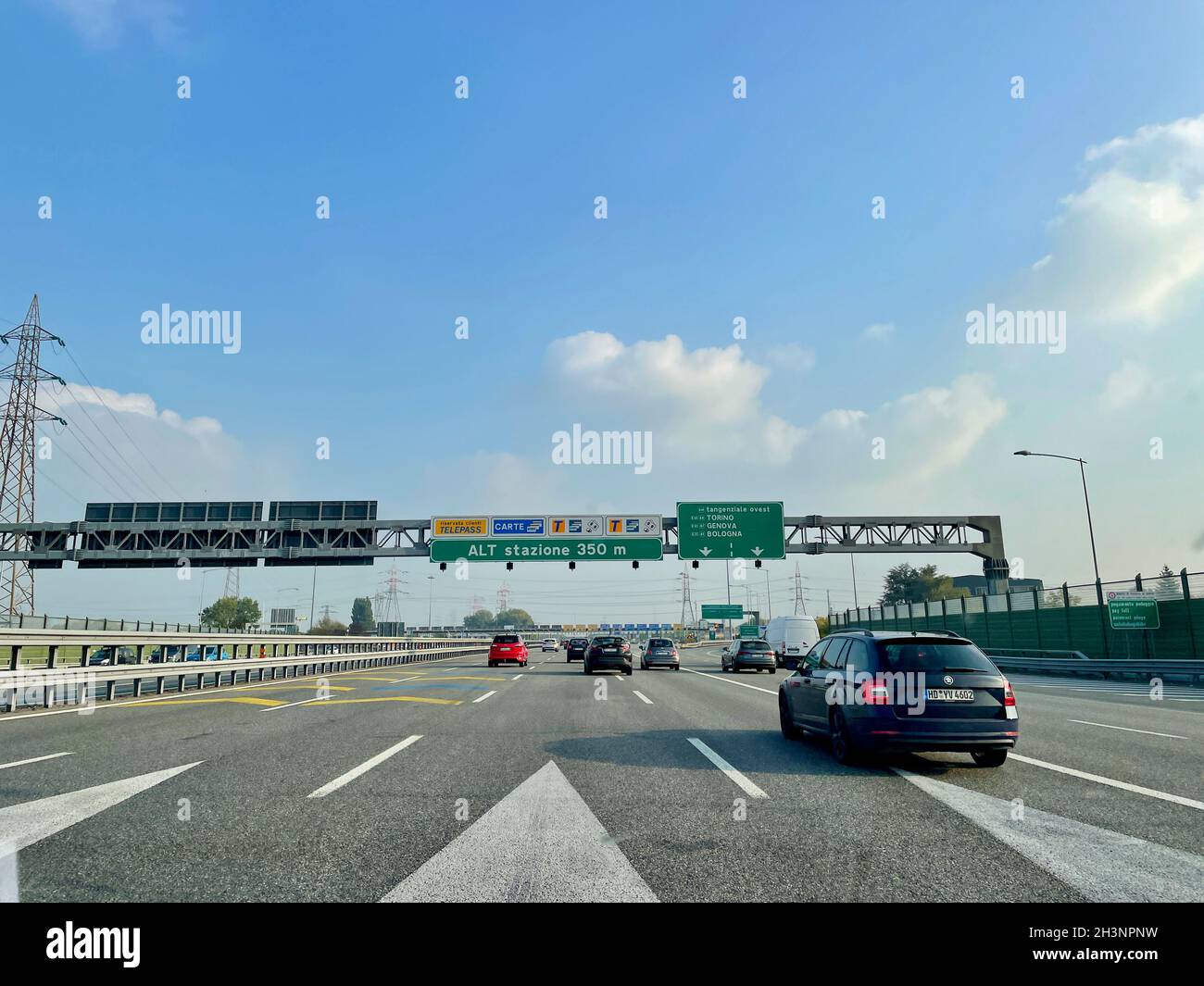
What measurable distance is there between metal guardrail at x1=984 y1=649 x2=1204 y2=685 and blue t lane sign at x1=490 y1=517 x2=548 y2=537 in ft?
68.5

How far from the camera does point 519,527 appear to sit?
37.4m

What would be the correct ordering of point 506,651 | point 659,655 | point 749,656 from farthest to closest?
point 506,651 < point 659,655 < point 749,656

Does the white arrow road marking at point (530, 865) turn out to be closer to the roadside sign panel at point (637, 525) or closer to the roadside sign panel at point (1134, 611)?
the roadside sign panel at point (1134, 611)

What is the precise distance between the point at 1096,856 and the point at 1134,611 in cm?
2516

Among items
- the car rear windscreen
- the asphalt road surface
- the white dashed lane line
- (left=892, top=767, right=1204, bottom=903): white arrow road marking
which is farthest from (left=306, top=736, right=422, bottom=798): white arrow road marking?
the white dashed lane line

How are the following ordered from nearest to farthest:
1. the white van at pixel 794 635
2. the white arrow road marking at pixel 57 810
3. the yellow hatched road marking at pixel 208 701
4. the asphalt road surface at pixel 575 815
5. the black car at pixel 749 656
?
the asphalt road surface at pixel 575 815
the white arrow road marking at pixel 57 810
the yellow hatched road marking at pixel 208 701
the black car at pixel 749 656
the white van at pixel 794 635

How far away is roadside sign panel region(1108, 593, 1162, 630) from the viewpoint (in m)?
25.1

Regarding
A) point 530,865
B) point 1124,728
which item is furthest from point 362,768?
point 1124,728

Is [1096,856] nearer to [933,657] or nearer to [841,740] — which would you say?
[933,657]

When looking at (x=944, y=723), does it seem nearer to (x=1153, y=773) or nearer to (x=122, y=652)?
(x=1153, y=773)

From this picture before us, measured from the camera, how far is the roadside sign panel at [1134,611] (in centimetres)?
2511

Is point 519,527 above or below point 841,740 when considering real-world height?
above

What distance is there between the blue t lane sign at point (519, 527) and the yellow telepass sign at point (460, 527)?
0.53m

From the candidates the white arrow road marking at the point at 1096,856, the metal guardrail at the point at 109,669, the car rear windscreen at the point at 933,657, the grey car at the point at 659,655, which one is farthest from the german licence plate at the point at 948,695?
the grey car at the point at 659,655
